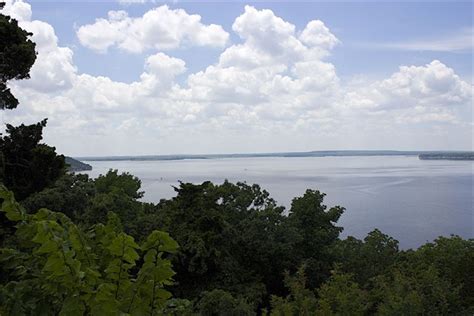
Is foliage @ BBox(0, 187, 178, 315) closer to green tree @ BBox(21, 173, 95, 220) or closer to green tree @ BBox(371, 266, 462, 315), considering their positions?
green tree @ BBox(371, 266, 462, 315)

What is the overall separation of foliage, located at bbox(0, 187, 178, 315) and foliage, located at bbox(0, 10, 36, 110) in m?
9.83

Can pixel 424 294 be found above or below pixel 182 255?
below

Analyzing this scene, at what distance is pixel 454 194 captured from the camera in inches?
3275

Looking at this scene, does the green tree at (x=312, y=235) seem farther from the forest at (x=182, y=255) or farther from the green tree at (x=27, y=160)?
the green tree at (x=27, y=160)

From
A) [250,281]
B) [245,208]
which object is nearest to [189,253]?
[250,281]

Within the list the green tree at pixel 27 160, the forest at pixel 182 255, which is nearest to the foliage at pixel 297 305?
the forest at pixel 182 255

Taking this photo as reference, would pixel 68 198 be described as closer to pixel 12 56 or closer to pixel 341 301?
pixel 12 56

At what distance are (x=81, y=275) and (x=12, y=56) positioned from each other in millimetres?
10561

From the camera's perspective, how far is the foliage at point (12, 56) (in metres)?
11.4

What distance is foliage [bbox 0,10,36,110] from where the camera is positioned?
11.4 meters

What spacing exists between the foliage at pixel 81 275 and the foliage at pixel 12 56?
9829mm

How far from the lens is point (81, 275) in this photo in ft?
7.82

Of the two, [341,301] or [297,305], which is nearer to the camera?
[341,301]

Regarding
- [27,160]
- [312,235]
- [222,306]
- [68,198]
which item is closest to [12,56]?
[27,160]
